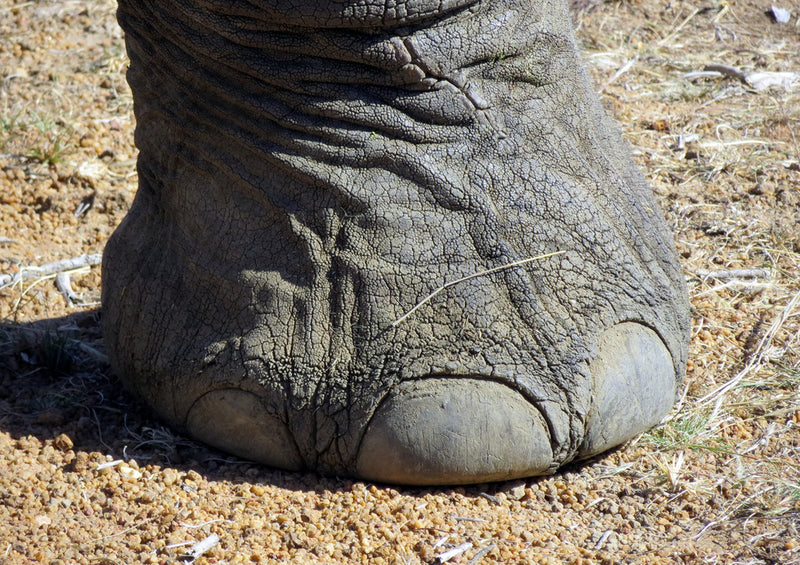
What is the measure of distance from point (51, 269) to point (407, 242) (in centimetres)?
200

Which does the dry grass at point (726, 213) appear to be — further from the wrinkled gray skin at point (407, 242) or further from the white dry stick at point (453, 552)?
the white dry stick at point (453, 552)

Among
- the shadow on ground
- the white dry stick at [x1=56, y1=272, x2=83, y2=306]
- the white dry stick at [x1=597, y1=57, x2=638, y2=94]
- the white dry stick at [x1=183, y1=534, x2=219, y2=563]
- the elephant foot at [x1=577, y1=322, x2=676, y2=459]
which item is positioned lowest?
the white dry stick at [x1=183, y1=534, x2=219, y2=563]

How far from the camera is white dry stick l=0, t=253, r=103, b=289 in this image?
11.9 feet

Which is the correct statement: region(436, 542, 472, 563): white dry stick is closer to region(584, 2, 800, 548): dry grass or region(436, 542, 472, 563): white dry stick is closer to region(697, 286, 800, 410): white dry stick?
region(584, 2, 800, 548): dry grass

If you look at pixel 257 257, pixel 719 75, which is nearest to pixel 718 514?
pixel 257 257

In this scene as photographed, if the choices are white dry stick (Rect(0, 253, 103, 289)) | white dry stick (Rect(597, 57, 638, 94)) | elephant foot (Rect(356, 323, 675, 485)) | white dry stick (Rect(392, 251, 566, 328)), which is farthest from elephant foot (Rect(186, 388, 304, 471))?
white dry stick (Rect(597, 57, 638, 94))

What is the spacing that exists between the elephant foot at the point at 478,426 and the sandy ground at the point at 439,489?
0.31ft

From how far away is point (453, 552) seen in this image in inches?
87.9

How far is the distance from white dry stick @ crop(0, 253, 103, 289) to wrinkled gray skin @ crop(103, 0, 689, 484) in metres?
1.41

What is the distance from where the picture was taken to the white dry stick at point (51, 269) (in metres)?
3.63

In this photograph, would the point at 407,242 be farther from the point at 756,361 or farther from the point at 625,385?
the point at 756,361

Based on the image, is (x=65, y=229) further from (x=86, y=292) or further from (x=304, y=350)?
(x=304, y=350)

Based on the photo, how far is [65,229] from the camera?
4113 mm

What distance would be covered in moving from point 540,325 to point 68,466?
1.41 metres
